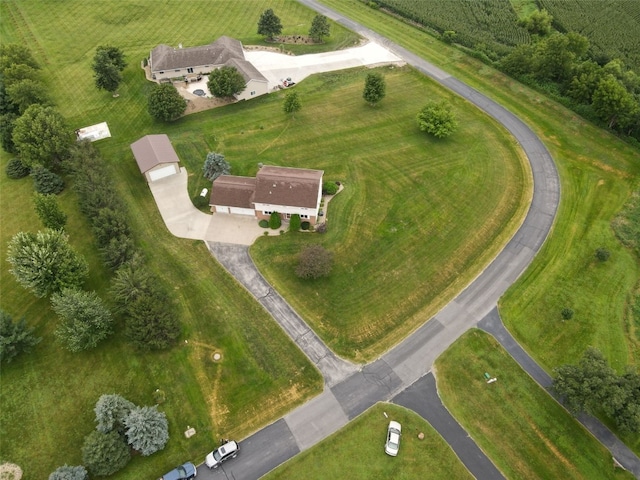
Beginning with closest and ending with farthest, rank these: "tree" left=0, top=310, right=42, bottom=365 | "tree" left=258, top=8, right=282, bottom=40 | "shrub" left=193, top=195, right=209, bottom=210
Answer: "tree" left=0, top=310, right=42, bottom=365
"shrub" left=193, top=195, right=209, bottom=210
"tree" left=258, top=8, right=282, bottom=40

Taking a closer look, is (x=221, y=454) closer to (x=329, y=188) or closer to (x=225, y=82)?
(x=329, y=188)

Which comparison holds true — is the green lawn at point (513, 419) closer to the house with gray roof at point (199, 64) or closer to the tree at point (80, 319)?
the tree at point (80, 319)

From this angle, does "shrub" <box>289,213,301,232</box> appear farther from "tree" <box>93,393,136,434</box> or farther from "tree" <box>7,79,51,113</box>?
"tree" <box>7,79,51,113</box>

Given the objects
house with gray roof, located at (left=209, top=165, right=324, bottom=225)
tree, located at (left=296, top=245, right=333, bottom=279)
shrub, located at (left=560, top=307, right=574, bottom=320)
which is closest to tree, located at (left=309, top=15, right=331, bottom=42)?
house with gray roof, located at (left=209, top=165, right=324, bottom=225)

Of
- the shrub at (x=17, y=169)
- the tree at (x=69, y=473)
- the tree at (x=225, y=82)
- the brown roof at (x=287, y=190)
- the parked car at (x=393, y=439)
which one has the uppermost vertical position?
the tree at (x=225, y=82)

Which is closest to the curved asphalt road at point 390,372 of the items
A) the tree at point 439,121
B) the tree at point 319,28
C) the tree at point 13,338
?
the tree at point 439,121

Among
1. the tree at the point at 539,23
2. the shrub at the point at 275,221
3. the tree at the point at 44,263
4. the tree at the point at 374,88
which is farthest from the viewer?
the tree at the point at 539,23
